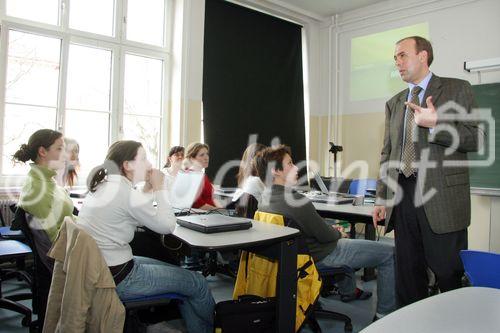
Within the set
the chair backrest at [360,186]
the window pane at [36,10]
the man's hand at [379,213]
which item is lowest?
the man's hand at [379,213]

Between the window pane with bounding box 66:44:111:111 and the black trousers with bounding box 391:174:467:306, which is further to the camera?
the window pane with bounding box 66:44:111:111

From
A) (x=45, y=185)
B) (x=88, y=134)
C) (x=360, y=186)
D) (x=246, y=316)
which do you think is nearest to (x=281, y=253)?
(x=246, y=316)

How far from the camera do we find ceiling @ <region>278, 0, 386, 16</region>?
579 cm

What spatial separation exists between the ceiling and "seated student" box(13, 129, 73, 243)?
4243 mm

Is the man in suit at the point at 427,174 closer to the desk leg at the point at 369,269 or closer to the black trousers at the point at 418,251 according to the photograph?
the black trousers at the point at 418,251

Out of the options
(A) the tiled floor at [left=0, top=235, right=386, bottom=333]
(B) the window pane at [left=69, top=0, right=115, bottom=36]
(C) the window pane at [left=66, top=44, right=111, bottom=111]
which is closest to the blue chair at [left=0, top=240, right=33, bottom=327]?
(A) the tiled floor at [left=0, top=235, right=386, bottom=333]

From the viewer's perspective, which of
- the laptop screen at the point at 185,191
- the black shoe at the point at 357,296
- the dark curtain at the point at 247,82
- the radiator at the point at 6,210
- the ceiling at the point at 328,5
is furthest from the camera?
the ceiling at the point at 328,5

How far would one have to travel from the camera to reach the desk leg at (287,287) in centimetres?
197

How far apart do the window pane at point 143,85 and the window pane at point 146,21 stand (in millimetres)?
255

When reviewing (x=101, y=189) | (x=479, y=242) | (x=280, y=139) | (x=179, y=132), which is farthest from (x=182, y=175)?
(x=479, y=242)

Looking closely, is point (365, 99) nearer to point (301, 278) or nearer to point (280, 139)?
point (280, 139)

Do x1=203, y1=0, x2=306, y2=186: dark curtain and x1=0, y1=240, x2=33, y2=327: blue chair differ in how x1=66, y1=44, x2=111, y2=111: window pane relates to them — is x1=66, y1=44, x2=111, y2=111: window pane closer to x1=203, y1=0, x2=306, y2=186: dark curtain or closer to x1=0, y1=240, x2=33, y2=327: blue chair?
x1=203, y1=0, x2=306, y2=186: dark curtain

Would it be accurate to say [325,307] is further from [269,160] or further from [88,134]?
[88,134]

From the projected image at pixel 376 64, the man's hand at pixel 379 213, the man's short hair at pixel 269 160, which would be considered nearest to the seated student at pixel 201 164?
the man's short hair at pixel 269 160
